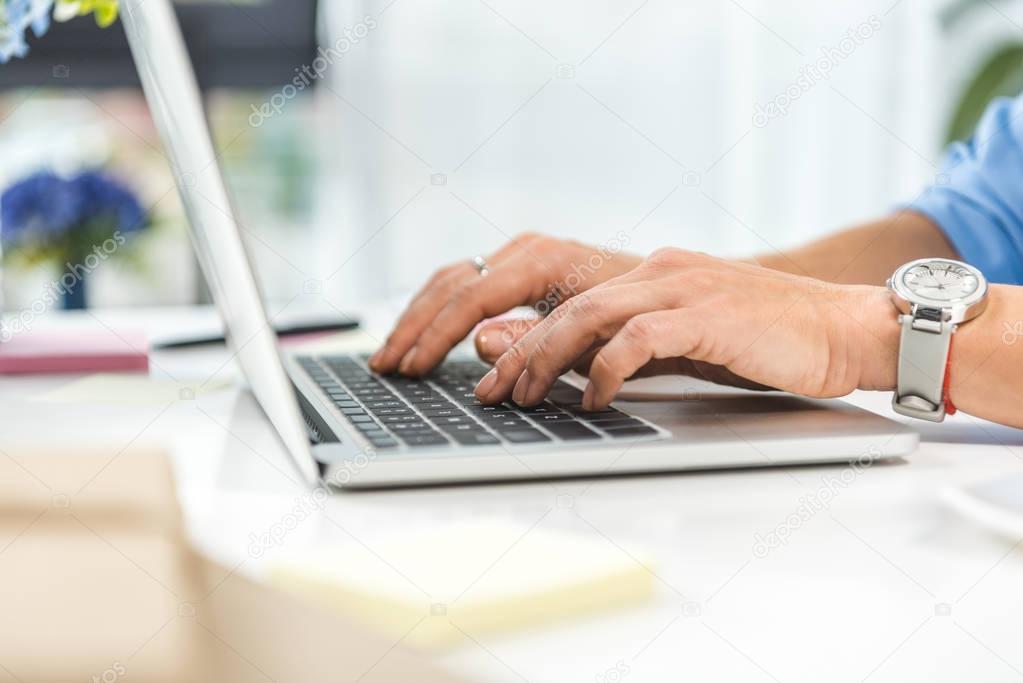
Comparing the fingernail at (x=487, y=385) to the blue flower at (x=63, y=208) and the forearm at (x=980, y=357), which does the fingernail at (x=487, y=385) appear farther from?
the blue flower at (x=63, y=208)

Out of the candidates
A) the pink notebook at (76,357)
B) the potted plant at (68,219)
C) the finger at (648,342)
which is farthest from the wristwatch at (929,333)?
the potted plant at (68,219)

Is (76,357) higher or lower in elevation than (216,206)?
lower

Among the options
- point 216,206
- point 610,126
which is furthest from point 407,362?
point 610,126

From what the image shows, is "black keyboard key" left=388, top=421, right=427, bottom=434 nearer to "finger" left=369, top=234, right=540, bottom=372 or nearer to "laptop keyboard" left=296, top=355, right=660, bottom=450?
"laptop keyboard" left=296, top=355, right=660, bottom=450

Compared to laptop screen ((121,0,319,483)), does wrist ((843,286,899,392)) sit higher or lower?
lower

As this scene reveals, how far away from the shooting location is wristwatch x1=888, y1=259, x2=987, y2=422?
682 millimetres

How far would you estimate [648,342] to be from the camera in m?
0.65

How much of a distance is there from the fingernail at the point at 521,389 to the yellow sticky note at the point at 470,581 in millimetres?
222

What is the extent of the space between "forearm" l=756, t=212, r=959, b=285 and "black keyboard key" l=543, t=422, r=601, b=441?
23.7 inches

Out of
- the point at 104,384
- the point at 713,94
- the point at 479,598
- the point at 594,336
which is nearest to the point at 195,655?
the point at 479,598

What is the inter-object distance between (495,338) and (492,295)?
0.04 meters

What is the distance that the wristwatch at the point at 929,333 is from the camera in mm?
682

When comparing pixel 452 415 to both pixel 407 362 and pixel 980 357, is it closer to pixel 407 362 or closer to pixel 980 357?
pixel 407 362

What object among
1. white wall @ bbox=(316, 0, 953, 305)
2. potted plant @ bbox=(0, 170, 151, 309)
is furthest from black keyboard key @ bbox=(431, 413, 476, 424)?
white wall @ bbox=(316, 0, 953, 305)
